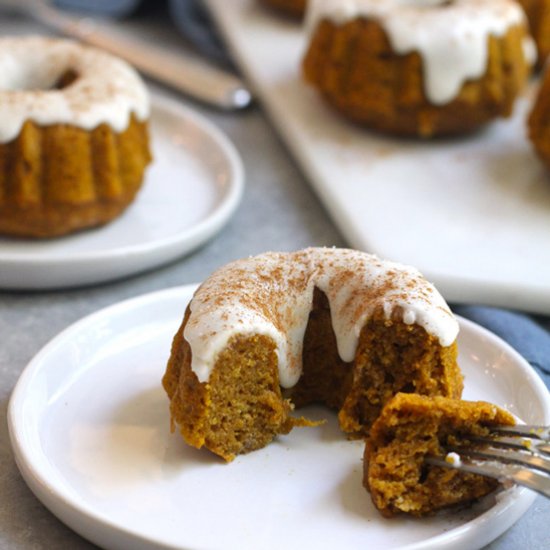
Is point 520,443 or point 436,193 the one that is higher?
point 520,443

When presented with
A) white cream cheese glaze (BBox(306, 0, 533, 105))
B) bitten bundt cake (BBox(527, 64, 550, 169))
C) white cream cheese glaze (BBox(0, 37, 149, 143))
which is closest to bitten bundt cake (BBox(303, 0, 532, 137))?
white cream cheese glaze (BBox(306, 0, 533, 105))

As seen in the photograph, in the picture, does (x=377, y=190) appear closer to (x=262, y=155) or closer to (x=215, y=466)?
(x=262, y=155)

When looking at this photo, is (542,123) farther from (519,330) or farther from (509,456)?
(509,456)

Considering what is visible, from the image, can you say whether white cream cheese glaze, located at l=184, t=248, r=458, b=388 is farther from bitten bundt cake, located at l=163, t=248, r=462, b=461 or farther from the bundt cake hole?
the bundt cake hole

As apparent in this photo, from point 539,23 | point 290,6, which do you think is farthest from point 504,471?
point 290,6

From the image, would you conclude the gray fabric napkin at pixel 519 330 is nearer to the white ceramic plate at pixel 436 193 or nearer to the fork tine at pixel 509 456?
the white ceramic plate at pixel 436 193
